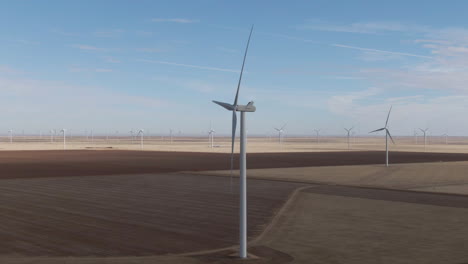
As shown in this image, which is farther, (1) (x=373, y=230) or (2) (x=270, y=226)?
(2) (x=270, y=226)

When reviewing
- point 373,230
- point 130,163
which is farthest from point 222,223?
point 130,163

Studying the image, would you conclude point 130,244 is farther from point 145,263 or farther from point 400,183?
point 400,183

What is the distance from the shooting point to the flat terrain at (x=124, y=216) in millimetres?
16359

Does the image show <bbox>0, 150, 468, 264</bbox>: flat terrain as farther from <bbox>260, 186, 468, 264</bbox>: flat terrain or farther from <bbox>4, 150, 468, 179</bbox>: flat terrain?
<bbox>4, 150, 468, 179</bbox>: flat terrain

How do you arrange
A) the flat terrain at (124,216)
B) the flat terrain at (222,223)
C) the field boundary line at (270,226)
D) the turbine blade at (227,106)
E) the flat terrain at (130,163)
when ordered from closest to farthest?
1. the turbine blade at (227,106)
2. the flat terrain at (222,223)
3. the field boundary line at (270,226)
4. the flat terrain at (124,216)
5. the flat terrain at (130,163)

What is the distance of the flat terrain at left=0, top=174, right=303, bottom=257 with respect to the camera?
1636cm

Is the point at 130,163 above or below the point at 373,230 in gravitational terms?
above

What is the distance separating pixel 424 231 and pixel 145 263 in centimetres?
1079

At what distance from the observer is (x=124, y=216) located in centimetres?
2234

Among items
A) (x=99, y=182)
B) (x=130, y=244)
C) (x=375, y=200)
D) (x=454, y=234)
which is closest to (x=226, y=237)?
(x=130, y=244)

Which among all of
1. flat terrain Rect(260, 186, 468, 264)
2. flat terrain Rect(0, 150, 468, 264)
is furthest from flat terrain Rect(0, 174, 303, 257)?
flat terrain Rect(260, 186, 468, 264)

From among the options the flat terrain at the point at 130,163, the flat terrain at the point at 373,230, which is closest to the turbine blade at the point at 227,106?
the flat terrain at the point at 373,230

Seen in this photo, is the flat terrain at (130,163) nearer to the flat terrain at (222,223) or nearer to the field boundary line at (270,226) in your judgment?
the flat terrain at (222,223)

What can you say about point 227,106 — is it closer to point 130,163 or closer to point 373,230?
point 373,230
